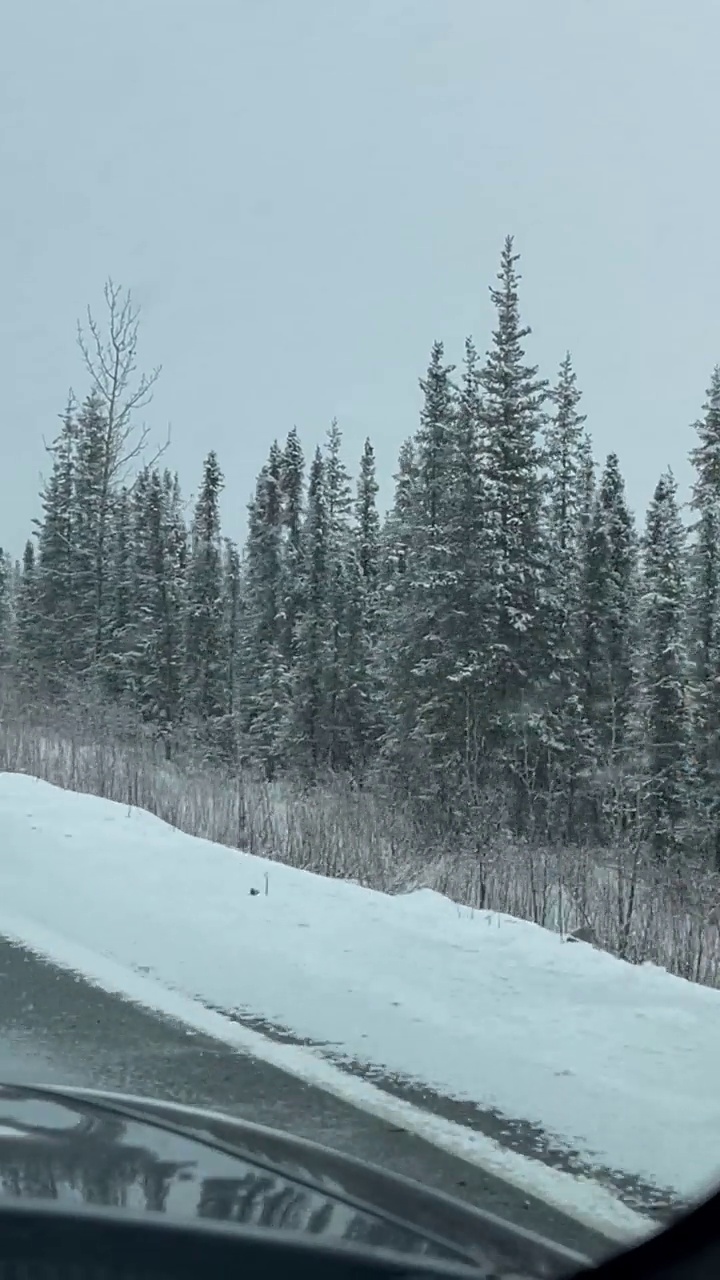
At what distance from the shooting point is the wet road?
326 centimetres

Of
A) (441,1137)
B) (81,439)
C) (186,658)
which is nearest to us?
(441,1137)

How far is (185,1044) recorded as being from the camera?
4441 millimetres

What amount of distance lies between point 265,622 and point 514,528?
26862 millimetres

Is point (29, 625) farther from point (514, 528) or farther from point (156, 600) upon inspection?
point (514, 528)

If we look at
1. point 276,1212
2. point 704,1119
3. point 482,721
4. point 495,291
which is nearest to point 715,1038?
point 704,1119

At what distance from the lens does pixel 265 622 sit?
56781 mm

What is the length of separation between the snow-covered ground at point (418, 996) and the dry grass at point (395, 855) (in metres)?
1.28

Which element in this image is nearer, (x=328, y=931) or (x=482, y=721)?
(x=328, y=931)

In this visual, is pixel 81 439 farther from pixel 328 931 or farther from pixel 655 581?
pixel 328 931

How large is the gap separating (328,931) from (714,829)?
78.2ft

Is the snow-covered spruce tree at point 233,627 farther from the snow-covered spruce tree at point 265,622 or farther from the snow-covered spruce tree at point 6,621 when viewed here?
the snow-covered spruce tree at point 6,621

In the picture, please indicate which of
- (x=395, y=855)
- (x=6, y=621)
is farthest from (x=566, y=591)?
(x=6, y=621)

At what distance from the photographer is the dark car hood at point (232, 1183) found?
2021 millimetres

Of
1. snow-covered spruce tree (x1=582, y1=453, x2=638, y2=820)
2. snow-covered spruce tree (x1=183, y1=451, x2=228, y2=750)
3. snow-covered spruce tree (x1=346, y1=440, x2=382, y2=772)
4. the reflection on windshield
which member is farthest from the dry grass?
snow-covered spruce tree (x1=183, y1=451, x2=228, y2=750)
